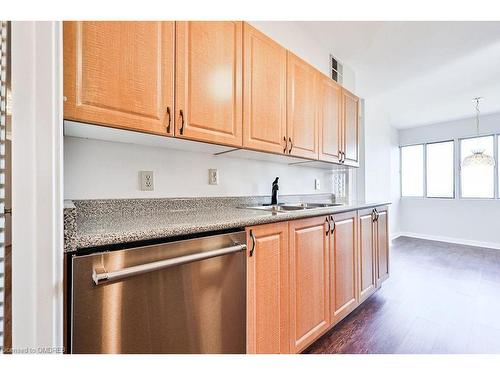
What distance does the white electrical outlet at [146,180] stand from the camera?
1.39 metres

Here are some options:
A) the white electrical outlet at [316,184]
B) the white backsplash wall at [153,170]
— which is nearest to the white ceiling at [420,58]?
the white electrical outlet at [316,184]

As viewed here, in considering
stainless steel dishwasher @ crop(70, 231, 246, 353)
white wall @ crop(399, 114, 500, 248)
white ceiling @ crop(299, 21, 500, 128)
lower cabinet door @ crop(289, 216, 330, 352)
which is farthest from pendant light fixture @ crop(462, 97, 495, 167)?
stainless steel dishwasher @ crop(70, 231, 246, 353)

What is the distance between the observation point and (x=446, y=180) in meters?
5.09

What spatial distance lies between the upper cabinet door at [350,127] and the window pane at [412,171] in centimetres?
393

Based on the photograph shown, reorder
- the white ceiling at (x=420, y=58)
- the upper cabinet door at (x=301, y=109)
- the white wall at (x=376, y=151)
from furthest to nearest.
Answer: the white wall at (x=376, y=151) < the white ceiling at (x=420, y=58) < the upper cabinet door at (x=301, y=109)

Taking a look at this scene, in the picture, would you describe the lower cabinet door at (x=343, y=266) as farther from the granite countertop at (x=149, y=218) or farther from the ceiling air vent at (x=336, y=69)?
the ceiling air vent at (x=336, y=69)

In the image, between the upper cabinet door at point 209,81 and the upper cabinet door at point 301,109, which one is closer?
the upper cabinet door at point 209,81

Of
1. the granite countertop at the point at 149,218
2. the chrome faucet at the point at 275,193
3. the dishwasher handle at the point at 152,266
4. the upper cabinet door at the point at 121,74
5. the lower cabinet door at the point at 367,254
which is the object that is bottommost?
the lower cabinet door at the point at 367,254

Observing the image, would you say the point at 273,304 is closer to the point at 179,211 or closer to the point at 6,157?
the point at 179,211

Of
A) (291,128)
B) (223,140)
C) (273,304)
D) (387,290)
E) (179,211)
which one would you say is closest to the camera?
(273,304)

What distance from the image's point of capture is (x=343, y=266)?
1799 mm

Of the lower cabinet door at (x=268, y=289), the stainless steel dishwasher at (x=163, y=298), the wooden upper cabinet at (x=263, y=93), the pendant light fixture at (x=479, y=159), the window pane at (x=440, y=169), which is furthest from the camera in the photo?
the window pane at (x=440, y=169)
